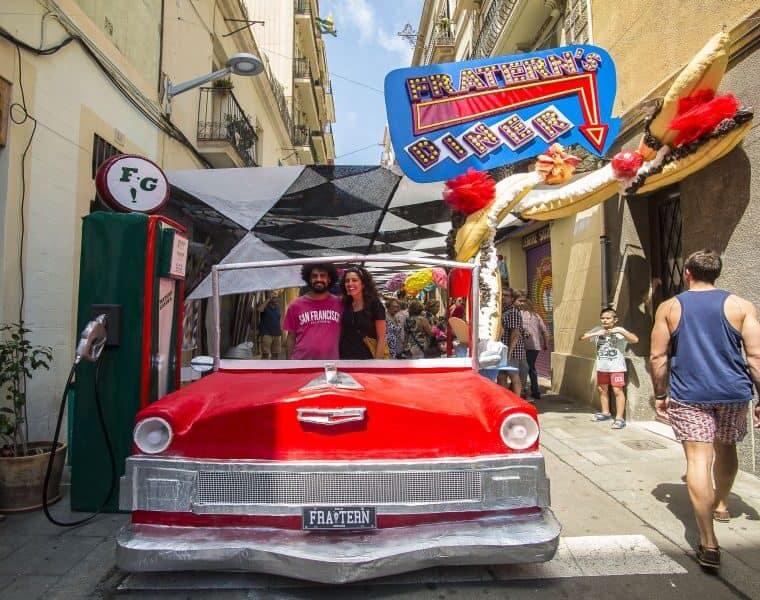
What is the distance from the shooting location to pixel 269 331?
4.09 m

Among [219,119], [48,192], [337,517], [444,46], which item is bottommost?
[337,517]

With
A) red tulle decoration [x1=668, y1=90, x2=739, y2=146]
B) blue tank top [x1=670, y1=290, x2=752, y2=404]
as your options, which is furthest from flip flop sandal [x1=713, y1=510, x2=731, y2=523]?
red tulle decoration [x1=668, y1=90, x2=739, y2=146]

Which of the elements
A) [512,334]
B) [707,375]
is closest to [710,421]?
[707,375]

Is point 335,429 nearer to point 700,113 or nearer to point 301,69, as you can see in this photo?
point 700,113

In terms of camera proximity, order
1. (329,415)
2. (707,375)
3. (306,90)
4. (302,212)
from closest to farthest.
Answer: (329,415), (707,375), (302,212), (306,90)

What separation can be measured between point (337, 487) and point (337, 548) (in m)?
0.27

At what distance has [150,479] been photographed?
2600mm

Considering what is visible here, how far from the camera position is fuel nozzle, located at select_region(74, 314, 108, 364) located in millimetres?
3547

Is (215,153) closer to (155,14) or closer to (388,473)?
(155,14)

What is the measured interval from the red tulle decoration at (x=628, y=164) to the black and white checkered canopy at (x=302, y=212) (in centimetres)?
259

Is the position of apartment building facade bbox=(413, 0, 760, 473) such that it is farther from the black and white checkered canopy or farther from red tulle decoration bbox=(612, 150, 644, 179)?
the black and white checkered canopy

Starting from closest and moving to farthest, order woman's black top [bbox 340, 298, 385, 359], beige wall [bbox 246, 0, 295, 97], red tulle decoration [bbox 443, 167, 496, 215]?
woman's black top [bbox 340, 298, 385, 359], red tulle decoration [bbox 443, 167, 496, 215], beige wall [bbox 246, 0, 295, 97]

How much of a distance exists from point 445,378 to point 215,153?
8.99m

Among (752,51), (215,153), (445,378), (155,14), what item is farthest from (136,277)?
(215,153)
